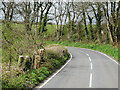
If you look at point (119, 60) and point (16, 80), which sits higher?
point (16, 80)

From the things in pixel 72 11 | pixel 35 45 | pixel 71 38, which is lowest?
pixel 71 38

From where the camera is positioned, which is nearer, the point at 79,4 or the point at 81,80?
the point at 81,80

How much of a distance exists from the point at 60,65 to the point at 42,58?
2571 mm

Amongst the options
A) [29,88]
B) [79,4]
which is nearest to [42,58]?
[29,88]

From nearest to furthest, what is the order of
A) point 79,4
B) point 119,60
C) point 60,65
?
point 60,65, point 119,60, point 79,4

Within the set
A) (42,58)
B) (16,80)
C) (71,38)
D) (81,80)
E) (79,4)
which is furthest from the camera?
(71,38)

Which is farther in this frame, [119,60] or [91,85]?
[119,60]

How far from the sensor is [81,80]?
1315 cm

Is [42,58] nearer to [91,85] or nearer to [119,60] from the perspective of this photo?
[91,85]

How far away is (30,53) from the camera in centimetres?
1566

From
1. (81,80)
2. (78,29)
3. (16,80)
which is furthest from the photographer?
(78,29)

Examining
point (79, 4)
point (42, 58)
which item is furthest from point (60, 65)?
point (79, 4)

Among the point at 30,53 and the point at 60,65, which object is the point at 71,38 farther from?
the point at 30,53

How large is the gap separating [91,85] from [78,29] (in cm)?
4380
